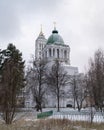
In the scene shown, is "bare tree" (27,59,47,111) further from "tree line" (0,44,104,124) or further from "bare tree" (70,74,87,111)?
"bare tree" (70,74,87,111)

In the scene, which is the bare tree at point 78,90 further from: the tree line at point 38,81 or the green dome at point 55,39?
the green dome at point 55,39

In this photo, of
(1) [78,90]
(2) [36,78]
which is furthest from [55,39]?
(2) [36,78]

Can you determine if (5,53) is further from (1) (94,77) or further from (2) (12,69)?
(2) (12,69)

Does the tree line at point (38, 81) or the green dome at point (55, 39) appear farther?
Answer: the green dome at point (55, 39)

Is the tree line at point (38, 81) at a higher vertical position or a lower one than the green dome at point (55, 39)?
lower

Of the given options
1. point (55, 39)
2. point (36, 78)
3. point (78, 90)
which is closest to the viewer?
point (36, 78)

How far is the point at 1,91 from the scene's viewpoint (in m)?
14.7

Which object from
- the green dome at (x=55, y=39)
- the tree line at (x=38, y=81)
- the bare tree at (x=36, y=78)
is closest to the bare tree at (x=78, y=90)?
the tree line at (x=38, y=81)

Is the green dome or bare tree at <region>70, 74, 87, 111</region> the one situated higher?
the green dome

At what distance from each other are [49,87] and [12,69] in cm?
3421

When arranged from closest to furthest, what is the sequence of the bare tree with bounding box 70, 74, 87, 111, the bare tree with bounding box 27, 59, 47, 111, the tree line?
the tree line < the bare tree with bounding box 27, 59, 47, 111 < the bare tree with bounding box 70, 74, 87, 111

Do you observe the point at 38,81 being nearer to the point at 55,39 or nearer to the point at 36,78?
the point at 36,78

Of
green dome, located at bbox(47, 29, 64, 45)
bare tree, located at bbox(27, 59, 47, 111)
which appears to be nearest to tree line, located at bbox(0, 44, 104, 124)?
bare tree, located at bbox(27, 59, 47, 111)

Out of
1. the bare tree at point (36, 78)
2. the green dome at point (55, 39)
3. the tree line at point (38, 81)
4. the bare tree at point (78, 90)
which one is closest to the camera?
the tree line at point (38, 81)
